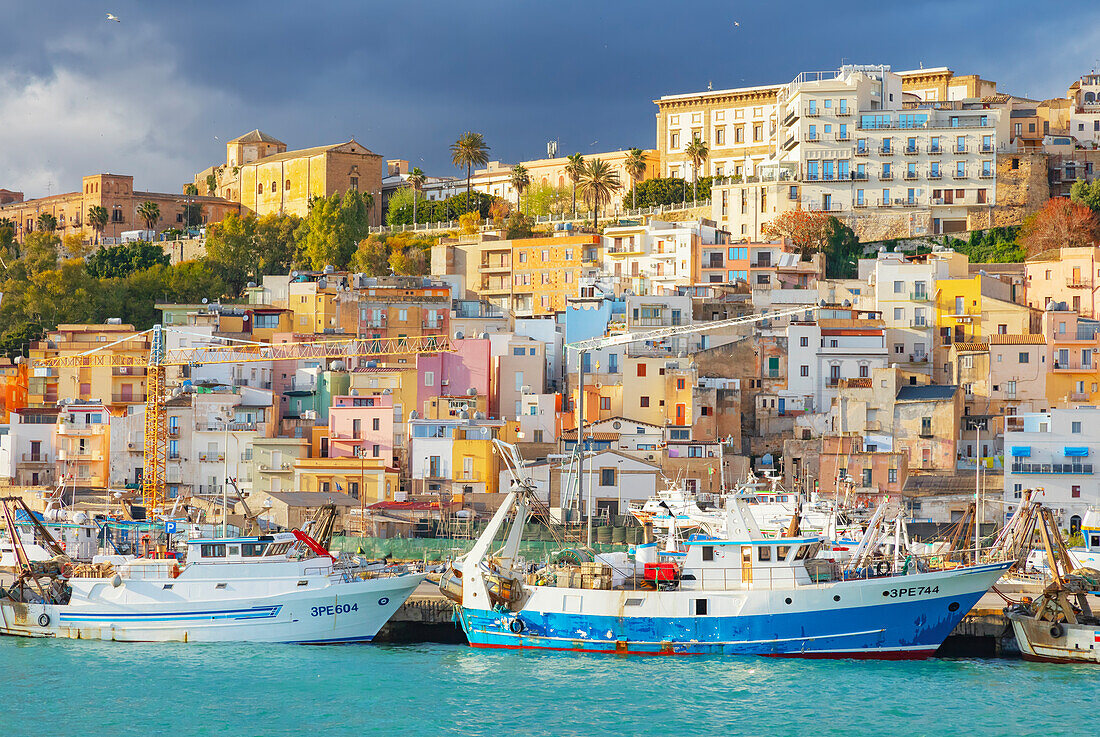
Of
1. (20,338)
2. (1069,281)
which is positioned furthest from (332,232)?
(1069,281)

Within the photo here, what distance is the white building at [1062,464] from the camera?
188 ft

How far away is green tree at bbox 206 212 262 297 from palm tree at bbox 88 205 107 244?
2572 cm

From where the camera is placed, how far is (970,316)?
2830 inches

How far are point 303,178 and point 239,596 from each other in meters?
77.2

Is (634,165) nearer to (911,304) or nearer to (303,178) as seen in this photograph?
(303,178)

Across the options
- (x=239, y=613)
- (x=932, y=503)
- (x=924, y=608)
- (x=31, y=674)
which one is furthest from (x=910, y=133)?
(x=31, y=674)

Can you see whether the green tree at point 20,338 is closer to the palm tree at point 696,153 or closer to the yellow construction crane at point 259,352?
the yellow construction crane at point 259,352

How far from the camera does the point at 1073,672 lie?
39.1 meters

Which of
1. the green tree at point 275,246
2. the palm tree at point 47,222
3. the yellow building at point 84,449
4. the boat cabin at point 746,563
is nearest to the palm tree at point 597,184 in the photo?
the green tree at point 275,246

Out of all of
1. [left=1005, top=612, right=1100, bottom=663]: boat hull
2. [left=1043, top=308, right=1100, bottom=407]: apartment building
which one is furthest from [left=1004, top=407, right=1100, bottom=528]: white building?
[left=1005, top=612, right=1100, bottom=663]: boat hull

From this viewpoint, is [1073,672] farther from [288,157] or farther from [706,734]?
[288,157]

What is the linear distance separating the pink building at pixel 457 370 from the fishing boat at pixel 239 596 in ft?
88.9

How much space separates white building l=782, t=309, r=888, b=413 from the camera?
6825cm

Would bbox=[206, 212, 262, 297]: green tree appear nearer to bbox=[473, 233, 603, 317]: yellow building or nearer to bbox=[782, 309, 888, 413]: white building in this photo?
bbox=[473, 233, 603, 317]: yellow building
